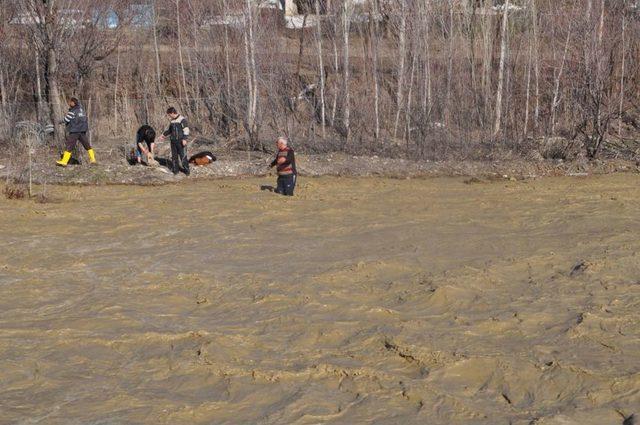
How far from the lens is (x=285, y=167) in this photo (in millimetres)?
17875

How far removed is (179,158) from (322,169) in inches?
134

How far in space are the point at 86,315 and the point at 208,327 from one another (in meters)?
1.59

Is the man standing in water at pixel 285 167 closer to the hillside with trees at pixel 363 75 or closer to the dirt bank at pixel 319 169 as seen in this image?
the dirt bank at pixel 319 169

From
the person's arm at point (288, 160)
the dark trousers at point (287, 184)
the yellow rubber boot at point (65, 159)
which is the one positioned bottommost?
the dark trousers at point (287, 184)

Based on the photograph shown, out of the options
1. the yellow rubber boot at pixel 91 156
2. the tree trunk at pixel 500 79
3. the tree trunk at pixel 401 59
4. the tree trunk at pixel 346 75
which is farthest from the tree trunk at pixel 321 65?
the yellow rubber boot at pixel 91 156

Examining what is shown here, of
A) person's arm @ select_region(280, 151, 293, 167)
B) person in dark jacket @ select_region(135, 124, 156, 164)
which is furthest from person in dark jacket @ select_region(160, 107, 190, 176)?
person's arm @ select_region(280, 151, 293, 167)

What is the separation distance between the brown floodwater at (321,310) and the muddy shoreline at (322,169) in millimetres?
2303

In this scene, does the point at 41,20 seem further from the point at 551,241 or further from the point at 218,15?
the point at 551,241

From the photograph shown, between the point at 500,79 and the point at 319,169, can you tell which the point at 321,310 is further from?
the point at 500,79

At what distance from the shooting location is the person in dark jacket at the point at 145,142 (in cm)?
2077

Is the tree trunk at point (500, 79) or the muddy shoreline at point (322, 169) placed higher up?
the tree trunk at point (500, 79)

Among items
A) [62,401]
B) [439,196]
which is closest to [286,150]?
[439,196]

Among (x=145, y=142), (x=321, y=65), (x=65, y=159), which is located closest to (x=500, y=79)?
(x=321, y=65)

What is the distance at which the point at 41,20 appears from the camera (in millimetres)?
22516
